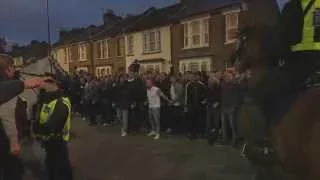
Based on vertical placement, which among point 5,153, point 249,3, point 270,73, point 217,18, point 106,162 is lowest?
point 106,162

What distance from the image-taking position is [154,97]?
14852 mm

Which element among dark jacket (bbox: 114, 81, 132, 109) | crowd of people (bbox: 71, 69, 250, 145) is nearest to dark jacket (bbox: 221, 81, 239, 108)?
crowd of people (bbox: 71, 69, 250, 145)

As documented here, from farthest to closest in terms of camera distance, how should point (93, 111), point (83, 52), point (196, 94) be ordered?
point (83, 52), point (93, 111), point (196, 94)

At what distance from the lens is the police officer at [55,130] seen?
681 centimetres

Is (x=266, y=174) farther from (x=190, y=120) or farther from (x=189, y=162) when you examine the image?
(x=190, y=120)

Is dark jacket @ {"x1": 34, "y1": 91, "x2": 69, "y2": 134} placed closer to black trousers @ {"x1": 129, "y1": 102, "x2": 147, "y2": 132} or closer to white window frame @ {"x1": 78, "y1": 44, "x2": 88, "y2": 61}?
black trousers @ {"x1": 129, "y1": 102, "x2": 147, "y2": 132}

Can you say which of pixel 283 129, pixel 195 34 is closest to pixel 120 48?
pixel 195 34

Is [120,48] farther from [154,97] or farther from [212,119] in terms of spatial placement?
[212,119]

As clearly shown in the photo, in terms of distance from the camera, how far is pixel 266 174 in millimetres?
3236

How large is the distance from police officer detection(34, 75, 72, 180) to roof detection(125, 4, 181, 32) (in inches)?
1169

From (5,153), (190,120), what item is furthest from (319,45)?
(190,120)

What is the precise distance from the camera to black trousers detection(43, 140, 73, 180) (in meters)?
6.82

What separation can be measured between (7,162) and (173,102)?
8952 millimetres

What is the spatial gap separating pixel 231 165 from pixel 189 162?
35.5 inches
